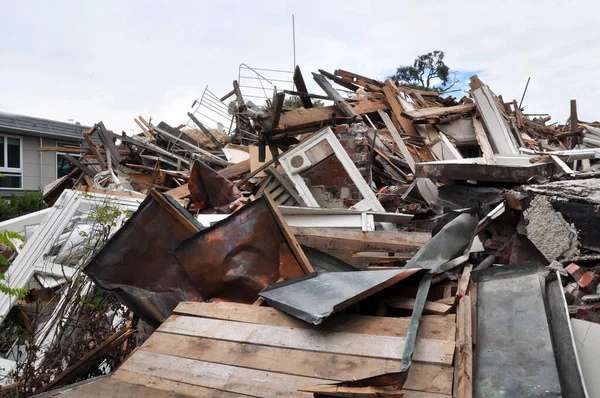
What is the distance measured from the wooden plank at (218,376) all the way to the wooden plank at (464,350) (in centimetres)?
69

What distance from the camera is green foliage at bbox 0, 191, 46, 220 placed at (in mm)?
12253

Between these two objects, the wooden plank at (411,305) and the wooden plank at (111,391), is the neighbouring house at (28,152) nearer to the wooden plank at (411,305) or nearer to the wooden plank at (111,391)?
the wooden plank at (111,391)

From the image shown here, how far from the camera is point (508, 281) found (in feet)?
9.91

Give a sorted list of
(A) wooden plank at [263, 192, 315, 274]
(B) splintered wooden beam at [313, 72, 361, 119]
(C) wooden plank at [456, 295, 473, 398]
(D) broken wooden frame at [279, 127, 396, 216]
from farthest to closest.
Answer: (B) splintered wooden beam at [313, 72, 361, 119]
(D) broken wooden frame at [279, 127, 396, 216]
(A) wooden plank at [263, 192, 315, 274]
(C) wooden plank at [456, 295, 473, 398]

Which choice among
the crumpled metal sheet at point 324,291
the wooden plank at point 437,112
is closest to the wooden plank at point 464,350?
the crumpled metal sheet at point 324,291

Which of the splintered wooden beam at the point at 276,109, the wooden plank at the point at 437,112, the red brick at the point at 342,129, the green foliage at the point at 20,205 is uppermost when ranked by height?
the splintered wooden beam at the point at 276,109

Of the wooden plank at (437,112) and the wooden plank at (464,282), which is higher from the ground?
the wooden plank at (437,112)

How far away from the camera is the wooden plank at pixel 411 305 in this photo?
268 centimetres

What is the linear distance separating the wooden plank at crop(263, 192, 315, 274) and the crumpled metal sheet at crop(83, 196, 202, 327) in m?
0.70

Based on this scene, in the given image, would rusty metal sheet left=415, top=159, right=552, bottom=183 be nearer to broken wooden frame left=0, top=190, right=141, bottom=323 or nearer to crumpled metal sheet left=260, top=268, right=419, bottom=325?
crumpled metal sheet left=260, top=268, right=419, bottom=325

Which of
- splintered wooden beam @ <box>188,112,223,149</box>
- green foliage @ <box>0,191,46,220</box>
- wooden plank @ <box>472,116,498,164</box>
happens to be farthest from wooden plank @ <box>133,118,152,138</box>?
wooden plank @ <box>472,116,498,164</box>

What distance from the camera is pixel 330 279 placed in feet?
10.2

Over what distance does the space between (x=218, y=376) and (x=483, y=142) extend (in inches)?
200

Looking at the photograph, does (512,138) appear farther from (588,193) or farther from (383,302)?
(383,302)
